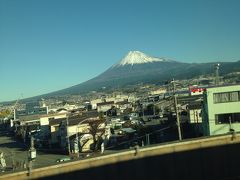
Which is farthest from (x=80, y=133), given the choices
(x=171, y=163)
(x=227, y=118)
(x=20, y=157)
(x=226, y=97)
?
(x=171, y=163)

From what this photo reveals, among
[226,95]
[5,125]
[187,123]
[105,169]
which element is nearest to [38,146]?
[187,123]

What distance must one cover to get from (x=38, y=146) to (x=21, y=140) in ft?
31.7

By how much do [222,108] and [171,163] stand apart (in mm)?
11078

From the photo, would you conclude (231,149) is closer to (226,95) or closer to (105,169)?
(105,169)

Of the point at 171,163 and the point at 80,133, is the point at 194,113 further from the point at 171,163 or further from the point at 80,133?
the point at 171,163

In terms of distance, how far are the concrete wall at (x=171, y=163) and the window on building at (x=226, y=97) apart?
368 inches

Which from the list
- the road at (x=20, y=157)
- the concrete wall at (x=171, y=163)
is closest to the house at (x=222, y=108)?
the concrete wall at (x=171, y=163)

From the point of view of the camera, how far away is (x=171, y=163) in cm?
1738

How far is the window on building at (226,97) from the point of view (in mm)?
26844

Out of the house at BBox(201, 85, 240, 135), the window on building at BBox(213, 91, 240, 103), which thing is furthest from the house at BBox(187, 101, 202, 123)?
the window on building at BBox(213, 91, 240, 103)

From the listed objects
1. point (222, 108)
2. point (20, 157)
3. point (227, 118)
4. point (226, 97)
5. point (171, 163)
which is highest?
point (226, 97)

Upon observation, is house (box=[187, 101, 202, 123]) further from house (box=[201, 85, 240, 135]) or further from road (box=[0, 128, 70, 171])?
road (box=[0, 128, 70, 171])

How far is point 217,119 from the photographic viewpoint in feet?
89.8

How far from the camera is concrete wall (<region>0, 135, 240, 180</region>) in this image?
16.5 m
